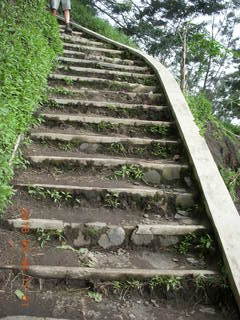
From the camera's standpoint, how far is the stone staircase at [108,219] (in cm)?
275

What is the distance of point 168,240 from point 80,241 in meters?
0.75

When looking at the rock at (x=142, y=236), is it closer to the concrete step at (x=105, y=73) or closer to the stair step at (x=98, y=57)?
the concrete step at (x=105, y=73)

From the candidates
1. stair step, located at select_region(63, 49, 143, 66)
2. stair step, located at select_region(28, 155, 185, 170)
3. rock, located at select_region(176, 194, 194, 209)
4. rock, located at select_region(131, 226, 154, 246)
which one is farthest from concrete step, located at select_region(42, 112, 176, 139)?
stair step, located at select_region(63, 49, 143, 66)

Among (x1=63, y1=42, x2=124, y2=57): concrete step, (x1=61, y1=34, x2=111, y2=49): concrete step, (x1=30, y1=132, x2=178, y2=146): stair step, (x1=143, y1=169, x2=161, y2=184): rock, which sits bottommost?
(x1=143, y1=169, x2=161, y2=184): rock

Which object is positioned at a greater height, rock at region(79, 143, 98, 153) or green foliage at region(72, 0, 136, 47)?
green foliage at region(72, 0, 136, 47)

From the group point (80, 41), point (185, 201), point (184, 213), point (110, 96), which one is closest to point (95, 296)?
point (184, 213)

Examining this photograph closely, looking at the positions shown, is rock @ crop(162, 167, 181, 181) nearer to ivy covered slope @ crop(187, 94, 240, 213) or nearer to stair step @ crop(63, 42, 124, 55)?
ivy covered slope @ crop(187, 94, 240, 213)

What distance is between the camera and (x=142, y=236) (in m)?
3.25

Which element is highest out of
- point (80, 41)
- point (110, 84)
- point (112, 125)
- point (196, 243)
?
point (80, 41)

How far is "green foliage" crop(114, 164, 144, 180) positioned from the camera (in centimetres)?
401

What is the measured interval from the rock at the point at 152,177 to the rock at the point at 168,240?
0.85 m

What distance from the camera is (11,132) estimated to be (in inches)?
140

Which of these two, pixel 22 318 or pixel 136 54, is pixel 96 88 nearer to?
pixel 136 54

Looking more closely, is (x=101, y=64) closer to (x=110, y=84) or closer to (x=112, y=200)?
(x=110, y=84)
